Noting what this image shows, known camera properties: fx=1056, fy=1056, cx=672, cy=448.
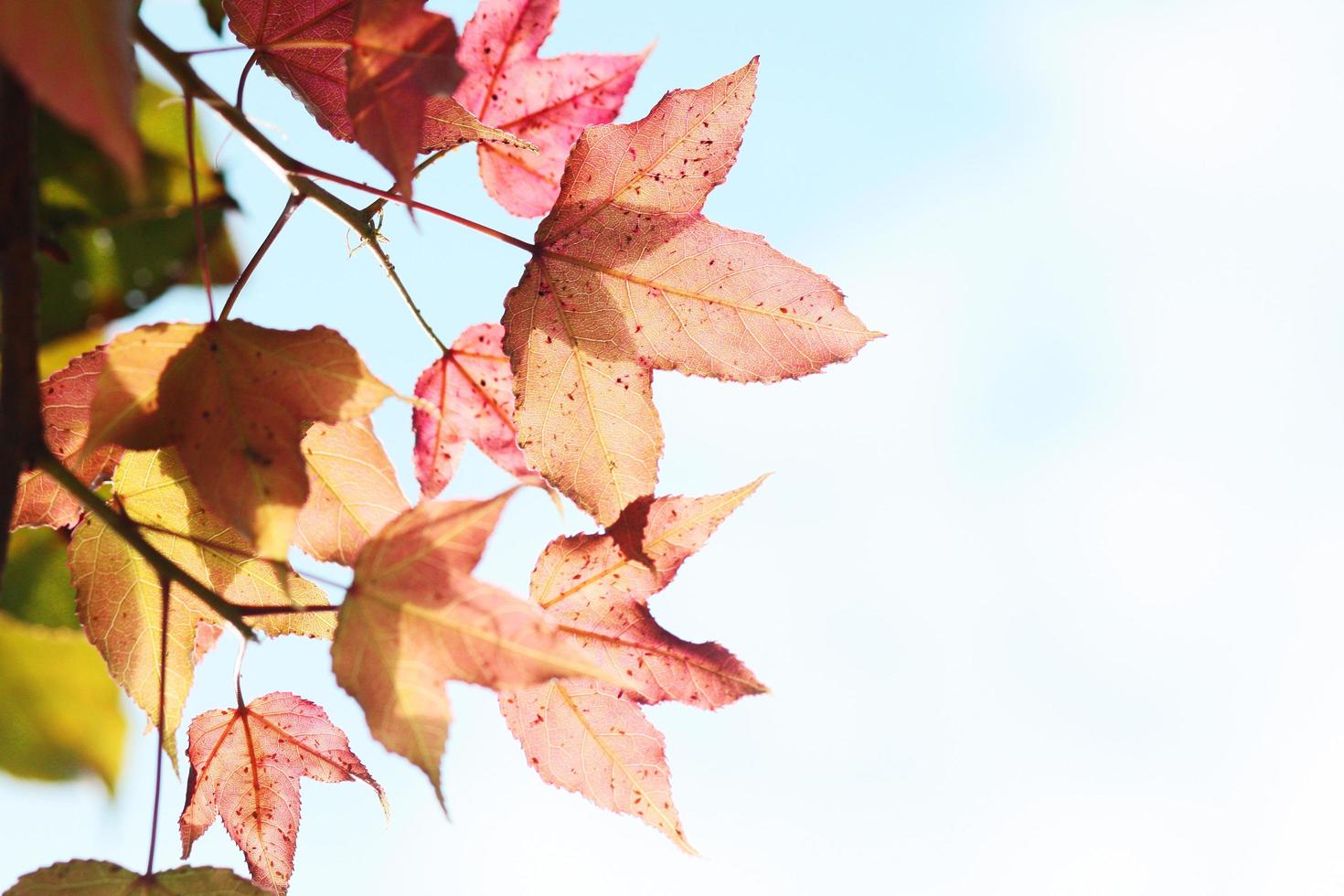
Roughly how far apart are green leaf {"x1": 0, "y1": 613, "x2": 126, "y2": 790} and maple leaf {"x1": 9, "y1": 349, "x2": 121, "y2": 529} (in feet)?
0.32

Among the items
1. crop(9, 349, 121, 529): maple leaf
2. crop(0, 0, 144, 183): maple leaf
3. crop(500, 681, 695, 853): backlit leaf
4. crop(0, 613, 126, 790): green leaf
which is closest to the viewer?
crop(0, 0, 144, 183): maple leaf

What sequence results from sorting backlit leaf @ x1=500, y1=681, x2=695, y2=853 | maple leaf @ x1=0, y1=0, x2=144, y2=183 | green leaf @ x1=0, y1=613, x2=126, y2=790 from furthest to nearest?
backlit leaf @ x1=500, y1=681, x2=695, y2=853 → green leaf @ x1=0, y1=613, x2=126, y2=790 → maple leaf @ x1=0, y1=0, x2=144, y2=183

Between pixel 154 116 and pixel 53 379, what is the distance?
0.15 metres

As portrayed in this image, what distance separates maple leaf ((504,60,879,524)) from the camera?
643mm

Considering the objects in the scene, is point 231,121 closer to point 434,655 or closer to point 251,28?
point 251,28

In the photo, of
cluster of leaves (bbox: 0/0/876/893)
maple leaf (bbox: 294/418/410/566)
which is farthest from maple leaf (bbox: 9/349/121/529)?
maple leaf (bbox: 294/418/410/566)

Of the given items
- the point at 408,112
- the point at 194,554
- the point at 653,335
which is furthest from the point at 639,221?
the point at 194,554

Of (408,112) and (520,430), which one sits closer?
(408,112)

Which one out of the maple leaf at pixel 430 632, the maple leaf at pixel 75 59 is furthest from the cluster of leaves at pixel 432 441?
the maple leaf at pixel 75 59

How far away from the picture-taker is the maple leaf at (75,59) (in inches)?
12.9

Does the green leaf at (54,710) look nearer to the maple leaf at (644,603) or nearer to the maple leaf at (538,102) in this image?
the maple leaf at (644,603)

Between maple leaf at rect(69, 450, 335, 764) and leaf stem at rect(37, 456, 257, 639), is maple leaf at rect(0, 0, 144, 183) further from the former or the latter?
maple leaf at rect(69, 450, 335, 764)

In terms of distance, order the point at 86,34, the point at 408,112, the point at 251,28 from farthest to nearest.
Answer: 1. the point at 251,28
2. the point at 408,112
3. the point at 86,34

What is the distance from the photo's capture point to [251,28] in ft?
1.96
